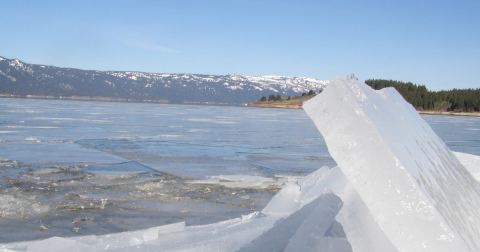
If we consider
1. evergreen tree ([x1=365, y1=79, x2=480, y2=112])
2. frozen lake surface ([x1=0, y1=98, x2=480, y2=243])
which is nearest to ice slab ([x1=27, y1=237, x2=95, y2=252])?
frozen lake surface ([x1=0, y1=98, x2=480, y2=243])

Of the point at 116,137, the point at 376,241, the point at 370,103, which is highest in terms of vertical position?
the point at 370,103

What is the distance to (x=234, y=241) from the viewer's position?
6.77 ft

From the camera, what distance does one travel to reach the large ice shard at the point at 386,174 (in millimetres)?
1136

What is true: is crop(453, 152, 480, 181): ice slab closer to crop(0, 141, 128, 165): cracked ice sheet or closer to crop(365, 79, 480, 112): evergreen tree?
crop(0, 141, 128, 165): cracked ice sheet

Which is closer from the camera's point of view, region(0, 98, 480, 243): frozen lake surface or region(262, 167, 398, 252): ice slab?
region(262, 167, 398, 252): ice slab

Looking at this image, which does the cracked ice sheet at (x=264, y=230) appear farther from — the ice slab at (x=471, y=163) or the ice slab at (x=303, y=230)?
the ice slab at (x=471, y=163)

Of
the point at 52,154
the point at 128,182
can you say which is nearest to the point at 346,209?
the point at 128,182

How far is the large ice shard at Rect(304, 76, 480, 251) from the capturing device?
1136 mm

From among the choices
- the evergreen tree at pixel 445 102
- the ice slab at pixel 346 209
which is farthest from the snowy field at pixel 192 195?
the evergreen tree at pixel 445 102

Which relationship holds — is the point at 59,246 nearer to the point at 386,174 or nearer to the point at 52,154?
the point at 386,174

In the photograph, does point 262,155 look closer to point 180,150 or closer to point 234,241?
point 180,150

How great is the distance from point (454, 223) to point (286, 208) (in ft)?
4.90

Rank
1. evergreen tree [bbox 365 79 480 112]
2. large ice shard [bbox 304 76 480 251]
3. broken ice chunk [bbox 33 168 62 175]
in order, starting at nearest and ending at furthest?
large ice shard [bbox 304 76 480 251] < broken ice chunk [bbox 33 168 62 175] < evergreen tree [bbox 365 79 480 112]

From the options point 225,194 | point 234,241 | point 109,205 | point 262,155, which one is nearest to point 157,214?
point 109,205
